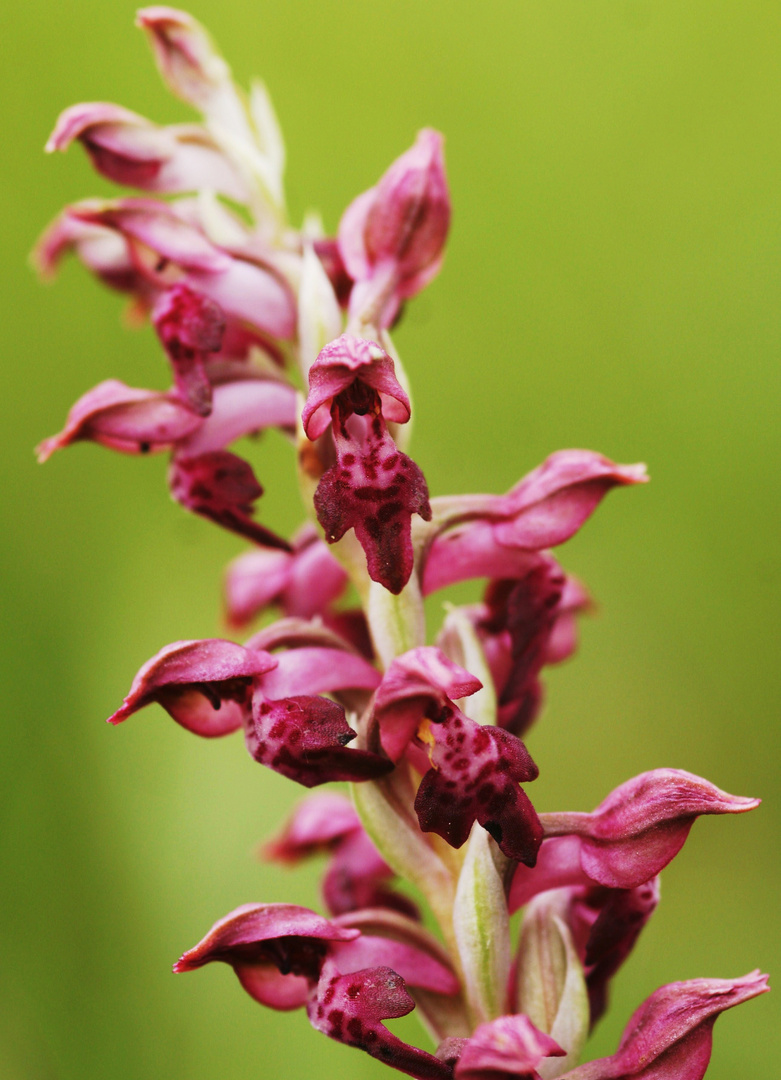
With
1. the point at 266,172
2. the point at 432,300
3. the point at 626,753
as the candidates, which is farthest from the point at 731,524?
the point at 266,172

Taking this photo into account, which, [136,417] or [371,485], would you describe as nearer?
[371,485]

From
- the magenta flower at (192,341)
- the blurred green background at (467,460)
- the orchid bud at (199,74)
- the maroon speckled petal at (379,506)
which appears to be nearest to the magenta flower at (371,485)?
the maroon speckled petal at (379,506)

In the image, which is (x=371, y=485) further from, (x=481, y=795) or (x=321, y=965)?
(x=321, y=965)

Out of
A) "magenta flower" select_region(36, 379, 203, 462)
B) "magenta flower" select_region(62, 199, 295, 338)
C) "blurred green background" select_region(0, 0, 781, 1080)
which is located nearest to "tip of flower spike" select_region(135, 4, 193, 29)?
"magenta flower" select_region(62, 199, 295, 338)

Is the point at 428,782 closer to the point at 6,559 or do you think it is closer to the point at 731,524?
the point at 6,559

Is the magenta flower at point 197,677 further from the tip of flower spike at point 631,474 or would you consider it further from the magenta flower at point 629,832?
the tip of flower spike at point 631,474

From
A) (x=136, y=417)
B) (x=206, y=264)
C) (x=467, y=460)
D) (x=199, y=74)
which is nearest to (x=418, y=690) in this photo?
(x=136, y=417)
